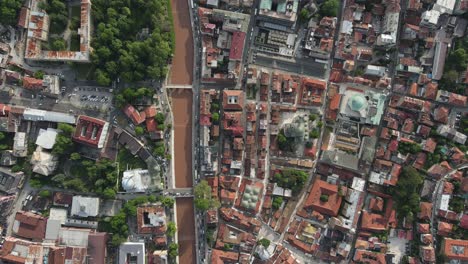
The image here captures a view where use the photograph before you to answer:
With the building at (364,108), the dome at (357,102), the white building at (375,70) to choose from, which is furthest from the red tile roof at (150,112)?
the white building at (375,70)

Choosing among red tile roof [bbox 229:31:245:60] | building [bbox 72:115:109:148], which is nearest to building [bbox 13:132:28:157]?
building [bbox 72:115:109:148]

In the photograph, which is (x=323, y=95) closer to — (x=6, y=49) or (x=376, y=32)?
(x=376, y=32)

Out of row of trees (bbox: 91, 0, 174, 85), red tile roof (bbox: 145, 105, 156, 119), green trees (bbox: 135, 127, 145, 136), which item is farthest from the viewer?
red tile roof (bbox: 145, 105, 156, 119)

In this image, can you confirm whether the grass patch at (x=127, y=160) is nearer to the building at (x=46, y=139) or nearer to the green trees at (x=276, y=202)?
the building at (x=46, y=139)

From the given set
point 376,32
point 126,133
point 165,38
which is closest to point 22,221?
point 126,133

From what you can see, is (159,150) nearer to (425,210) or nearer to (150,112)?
(150,112)

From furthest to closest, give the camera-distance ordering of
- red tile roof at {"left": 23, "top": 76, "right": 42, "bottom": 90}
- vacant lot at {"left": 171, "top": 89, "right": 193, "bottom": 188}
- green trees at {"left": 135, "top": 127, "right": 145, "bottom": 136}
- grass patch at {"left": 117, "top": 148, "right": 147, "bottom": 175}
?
1. vacant lot at {"left": 171, "top": 89, "right": 193, "bottom": 188}
2. grass patch at {"left": 117, "top": 148, "right": 147, "bottom": 175}
3. green trees at {"left": 135, "top": 127, "right": 145, "bottom": 136}
4. red tile roof at {"left": 23, "top": 76, "right": 42, "bottom": 90}

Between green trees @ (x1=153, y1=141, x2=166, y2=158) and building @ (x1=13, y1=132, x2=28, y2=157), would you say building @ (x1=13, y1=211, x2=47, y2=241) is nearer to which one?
building @ (x1=13, y1=132, x2=28, y2=157)
